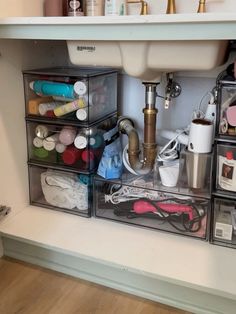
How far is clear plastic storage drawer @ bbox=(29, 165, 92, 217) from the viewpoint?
121cm

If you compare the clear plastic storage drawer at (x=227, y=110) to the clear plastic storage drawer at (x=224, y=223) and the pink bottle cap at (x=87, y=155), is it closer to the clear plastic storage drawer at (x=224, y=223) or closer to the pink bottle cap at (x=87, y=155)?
the clear plastic storage drawer at (x=224, y=223)

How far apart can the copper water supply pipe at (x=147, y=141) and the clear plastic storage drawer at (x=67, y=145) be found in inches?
4.6

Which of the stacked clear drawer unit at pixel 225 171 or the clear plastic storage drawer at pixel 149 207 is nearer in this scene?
the stacked clear drawer unit at pixel 225 171

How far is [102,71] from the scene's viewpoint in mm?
1241

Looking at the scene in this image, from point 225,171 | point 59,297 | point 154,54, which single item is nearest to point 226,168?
point 225,171

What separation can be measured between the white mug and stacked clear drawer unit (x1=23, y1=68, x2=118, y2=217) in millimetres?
337

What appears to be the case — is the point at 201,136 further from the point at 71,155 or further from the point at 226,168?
the point at 71,155

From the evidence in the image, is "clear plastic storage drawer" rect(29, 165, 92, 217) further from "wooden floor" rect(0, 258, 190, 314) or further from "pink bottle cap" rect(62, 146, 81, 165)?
"wooden floor" rect(0, 258, 190, 314)

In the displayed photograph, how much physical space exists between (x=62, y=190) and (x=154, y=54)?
0.59 metres

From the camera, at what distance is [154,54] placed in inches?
35.7

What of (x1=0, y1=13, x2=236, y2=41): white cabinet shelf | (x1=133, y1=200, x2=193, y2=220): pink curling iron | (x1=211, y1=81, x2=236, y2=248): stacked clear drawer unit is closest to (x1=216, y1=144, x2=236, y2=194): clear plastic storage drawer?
(x1=211, y1=81, x2=236, y2=248): stacked clear drawer unit

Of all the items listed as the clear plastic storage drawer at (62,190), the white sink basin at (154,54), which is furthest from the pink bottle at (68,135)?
the white sink basin at (154,54)

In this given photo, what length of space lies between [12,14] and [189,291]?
963 millimetres

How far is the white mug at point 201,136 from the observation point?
3.34 feet
